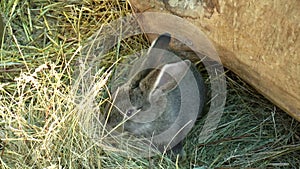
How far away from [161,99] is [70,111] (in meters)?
0.52

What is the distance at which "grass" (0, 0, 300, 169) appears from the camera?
356 cm

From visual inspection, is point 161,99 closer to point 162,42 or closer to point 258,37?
point 162,42

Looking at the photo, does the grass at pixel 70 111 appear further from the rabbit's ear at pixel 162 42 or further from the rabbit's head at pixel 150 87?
the rabbit's ear at pixel 162 42

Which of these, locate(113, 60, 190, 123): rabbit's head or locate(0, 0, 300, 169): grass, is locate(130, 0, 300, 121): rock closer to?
locate(113, 60, 190, 123): rabbit's head

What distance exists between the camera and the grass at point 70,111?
11.7 ft

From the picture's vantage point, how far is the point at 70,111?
11.8 ft

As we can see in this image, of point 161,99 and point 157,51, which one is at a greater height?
point 157,51

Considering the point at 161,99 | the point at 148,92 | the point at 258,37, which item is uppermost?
the point at 258,37

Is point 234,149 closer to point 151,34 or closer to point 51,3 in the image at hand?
point 151,34

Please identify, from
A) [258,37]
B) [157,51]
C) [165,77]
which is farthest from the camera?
[157,51]

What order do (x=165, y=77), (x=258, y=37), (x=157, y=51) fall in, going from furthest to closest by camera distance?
(x=157, y=51)
(x=165, y=77)
(x=258, y=37)

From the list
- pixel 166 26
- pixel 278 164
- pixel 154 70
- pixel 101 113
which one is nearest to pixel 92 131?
pixel 101 113

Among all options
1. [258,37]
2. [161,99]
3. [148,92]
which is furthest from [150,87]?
[258,37]

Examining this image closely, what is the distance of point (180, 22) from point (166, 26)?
0.16 meters
